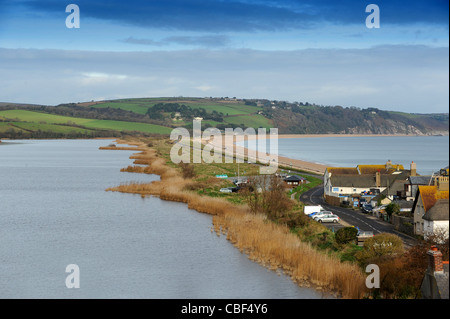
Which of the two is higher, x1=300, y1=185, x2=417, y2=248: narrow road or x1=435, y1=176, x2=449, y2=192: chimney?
x1=435, y1=176, x2=449, y2=192: chimney

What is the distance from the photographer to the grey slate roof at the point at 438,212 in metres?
46.1

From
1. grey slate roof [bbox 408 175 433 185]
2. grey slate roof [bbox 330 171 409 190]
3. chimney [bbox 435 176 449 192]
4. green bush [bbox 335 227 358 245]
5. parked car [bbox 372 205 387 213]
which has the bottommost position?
parked car [bbox 372 205 387 213]

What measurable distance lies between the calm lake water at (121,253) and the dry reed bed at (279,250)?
1.00 meters

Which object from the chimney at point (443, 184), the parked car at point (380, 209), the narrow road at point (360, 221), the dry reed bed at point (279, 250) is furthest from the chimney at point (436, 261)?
the parked car at point (380, 209)

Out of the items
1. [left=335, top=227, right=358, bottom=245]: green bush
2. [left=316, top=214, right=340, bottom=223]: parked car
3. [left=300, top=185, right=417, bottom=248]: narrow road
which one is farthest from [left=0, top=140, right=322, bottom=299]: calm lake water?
[left=300, top=185, right=417, bottom=248]: narrow road

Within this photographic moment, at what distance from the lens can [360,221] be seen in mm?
57094

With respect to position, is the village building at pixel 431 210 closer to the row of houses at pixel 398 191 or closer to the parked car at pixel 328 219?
the row of houses at pixel 398 191

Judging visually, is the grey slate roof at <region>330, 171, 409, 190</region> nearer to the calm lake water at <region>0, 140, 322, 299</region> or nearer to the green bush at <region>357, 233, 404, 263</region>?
the calm lake water at <region>0, 140, 322, 299</region>

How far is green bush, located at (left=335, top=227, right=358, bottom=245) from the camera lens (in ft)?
145

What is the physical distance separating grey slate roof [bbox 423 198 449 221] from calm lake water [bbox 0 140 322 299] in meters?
14.7

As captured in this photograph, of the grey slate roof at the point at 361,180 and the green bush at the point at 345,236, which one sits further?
Answer: the grey slate roof at the point at 361,180

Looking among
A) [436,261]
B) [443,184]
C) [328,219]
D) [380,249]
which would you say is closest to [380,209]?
[328,219]

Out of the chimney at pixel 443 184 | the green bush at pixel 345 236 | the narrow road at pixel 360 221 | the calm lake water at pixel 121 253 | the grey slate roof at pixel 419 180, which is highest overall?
the chimney at pixel 443 184

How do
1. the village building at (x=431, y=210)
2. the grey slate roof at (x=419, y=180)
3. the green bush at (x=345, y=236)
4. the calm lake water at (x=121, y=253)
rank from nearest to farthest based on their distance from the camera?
the calm lake water at (x=121, y=253)
the green bush at (x=345, y=236)
the village building at (x=431, y=210)
the grey slate roof at (x=419, y=180)
